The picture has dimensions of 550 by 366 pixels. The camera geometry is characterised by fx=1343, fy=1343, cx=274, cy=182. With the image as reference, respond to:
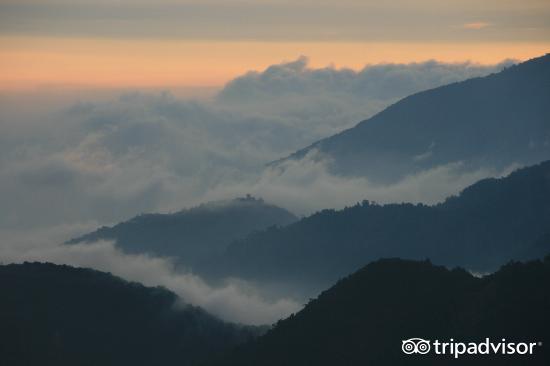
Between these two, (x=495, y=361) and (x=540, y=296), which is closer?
(x=495, y=361)

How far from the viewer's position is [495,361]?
610 feet

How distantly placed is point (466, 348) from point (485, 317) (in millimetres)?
7307

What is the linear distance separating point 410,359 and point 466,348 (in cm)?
860

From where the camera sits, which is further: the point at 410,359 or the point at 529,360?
the point at 410,359

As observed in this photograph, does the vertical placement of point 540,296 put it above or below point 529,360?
above

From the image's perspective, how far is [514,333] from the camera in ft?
630

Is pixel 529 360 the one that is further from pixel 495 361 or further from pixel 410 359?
pixel 410 359

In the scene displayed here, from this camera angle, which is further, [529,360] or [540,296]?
[540,296]

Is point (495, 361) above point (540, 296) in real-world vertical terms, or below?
below

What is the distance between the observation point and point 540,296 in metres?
199

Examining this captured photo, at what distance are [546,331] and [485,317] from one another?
13.0 metres

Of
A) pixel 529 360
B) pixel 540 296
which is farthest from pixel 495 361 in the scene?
pixel 540 296

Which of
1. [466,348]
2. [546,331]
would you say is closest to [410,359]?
[466,348]

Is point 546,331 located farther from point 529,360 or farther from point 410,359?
point 410,359
